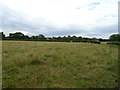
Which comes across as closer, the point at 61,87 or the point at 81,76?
the point at 61,87

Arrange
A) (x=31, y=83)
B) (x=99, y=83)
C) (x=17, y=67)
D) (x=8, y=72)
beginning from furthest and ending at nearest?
1. (x=17, y=67)
2. (x=8, y=72)
3. (x=99, y=83)
4. (x=31, y=83)

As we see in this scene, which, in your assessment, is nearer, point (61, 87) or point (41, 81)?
point (61, 87)

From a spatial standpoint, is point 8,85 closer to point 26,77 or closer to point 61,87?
point 26,77

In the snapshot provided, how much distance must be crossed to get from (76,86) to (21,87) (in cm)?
160

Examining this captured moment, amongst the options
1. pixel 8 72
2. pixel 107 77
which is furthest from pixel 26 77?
pixel 107 77

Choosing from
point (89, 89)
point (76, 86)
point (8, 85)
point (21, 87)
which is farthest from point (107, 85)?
point (8, 85)

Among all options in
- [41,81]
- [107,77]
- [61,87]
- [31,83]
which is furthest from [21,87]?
[107,77]

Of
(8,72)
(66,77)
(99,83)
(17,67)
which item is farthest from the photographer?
(17,67)

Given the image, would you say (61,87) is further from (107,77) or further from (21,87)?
(107,77)

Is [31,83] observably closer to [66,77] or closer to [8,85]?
[8,85]

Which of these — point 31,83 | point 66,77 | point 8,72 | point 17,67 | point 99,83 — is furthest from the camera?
point 17,67

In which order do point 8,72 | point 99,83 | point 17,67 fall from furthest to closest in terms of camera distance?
point 17,67 < point 8,72 < point 99,83

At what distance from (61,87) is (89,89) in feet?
2.66

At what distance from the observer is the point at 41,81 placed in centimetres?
418
